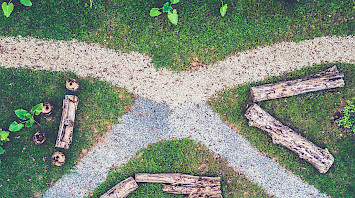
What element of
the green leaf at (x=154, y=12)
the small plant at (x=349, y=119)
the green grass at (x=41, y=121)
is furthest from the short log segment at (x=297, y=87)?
the green grass at (x=41, y=121)

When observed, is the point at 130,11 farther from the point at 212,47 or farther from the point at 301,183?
→ the point at 301,183

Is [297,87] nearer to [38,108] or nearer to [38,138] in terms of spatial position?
[38,108]

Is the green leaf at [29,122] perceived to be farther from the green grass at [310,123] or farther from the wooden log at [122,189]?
the green grass at [310,123]

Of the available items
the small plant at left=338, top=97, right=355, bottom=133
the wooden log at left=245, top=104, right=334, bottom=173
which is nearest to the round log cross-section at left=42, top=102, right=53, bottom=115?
the wooden log at left=245, top=104, right=334, bottom=173

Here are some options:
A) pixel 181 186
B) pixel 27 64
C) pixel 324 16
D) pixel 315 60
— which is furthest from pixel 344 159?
pixel 27 64

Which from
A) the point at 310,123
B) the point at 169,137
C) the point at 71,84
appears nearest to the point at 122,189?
the point at 169,137

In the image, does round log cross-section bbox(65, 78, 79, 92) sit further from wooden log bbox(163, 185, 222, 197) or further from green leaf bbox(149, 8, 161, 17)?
wooden log bbox(163, 185, 222, 197)
